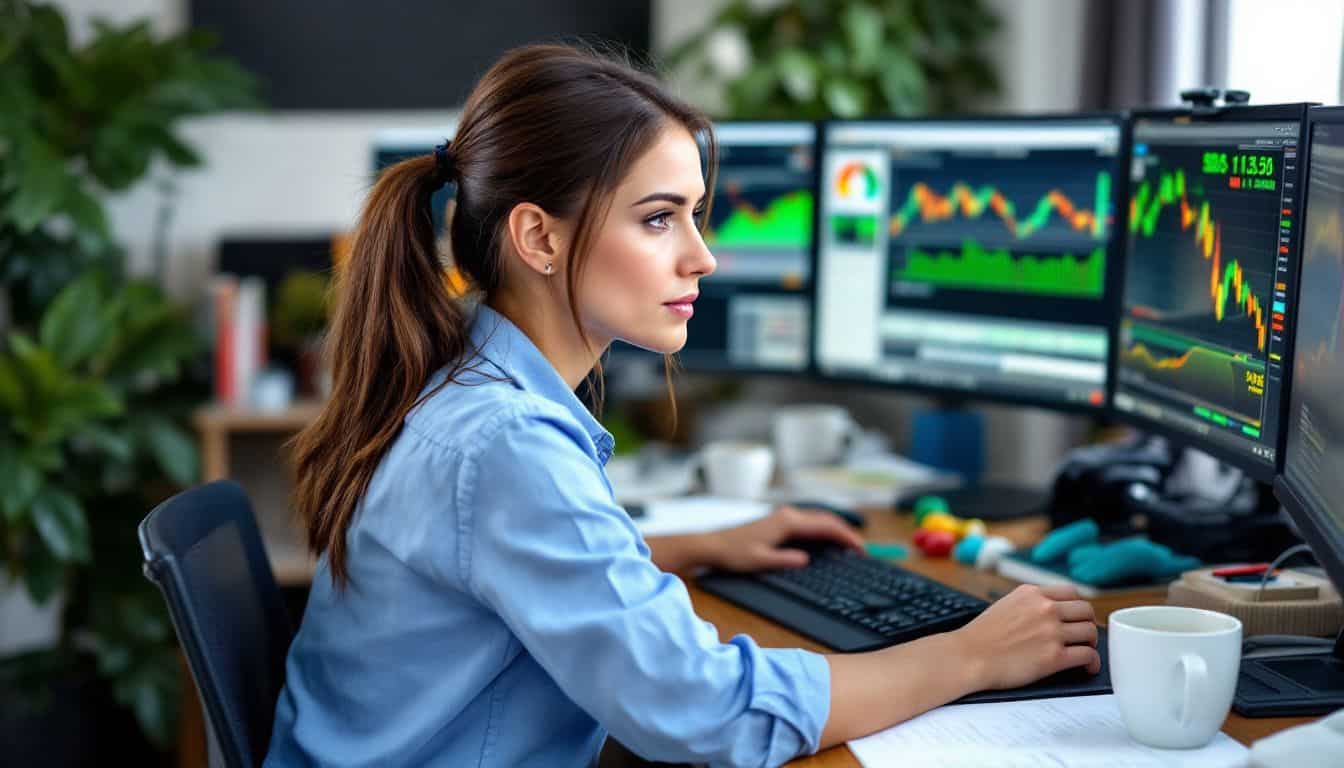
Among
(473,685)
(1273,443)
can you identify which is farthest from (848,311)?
(473,685)

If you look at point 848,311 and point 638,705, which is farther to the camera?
point 848,311

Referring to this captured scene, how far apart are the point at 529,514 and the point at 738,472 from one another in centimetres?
101

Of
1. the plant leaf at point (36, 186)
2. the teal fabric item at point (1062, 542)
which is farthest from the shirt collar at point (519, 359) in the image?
the plant leaf at point (36, 186)

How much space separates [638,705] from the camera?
3.26 feet

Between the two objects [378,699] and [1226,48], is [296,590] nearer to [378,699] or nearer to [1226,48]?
[378,699]

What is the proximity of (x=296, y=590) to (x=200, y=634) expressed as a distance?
1734 mm

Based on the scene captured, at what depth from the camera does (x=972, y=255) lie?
1.96m

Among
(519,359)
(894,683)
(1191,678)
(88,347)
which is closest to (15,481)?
(88,347)

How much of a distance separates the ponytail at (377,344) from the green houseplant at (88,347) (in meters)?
1.27

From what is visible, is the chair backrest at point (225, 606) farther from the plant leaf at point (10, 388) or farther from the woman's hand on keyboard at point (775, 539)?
the plant leaf at point (10, 388)

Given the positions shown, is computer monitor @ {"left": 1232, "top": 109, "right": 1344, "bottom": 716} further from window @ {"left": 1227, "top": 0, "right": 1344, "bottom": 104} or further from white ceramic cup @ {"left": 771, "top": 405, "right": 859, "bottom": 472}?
white ceramic cup @ {"left": 771, "top": 405, "right": 859, "bottom": 472}

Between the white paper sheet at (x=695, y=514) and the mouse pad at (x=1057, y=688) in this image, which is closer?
the mouse pad at (x=1057, y=688)

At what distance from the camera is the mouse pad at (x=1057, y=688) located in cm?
113

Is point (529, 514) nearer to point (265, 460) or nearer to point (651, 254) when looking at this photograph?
point (651, 254)
